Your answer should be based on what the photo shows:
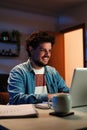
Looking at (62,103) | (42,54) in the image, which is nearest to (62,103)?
(62,103)

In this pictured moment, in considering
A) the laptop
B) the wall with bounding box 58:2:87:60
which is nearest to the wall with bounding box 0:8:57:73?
the wall with bounding box 58:2:87:60

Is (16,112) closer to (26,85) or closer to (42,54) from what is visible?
(26,85)

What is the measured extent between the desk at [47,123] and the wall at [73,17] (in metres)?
3.64

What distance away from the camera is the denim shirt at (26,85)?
5.14 feet

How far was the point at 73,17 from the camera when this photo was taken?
4.91 meters

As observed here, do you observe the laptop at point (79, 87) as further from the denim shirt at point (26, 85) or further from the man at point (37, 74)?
the man at point (37, 74)

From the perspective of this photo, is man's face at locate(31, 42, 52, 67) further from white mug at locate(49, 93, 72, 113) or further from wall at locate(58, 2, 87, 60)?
wall at locate(58, 2, 87, 60)

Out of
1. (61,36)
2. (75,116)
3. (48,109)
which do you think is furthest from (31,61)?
(61,36)

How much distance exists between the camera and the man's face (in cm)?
190

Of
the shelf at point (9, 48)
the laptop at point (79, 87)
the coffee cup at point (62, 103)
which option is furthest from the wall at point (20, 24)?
the coffee cup at point (62, 103)

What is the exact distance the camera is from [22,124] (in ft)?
3.19

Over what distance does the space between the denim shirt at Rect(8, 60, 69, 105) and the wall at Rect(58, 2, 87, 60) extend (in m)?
2.80

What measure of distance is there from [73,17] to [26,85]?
11.2 feet

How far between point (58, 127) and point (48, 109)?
46 cm
